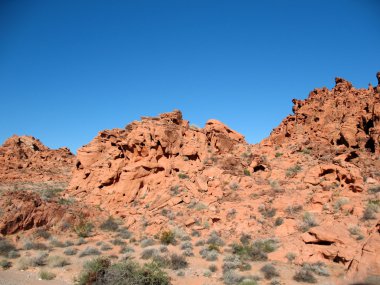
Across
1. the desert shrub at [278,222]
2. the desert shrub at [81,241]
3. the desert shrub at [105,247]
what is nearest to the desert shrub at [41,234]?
the desert shrub at [81,241]

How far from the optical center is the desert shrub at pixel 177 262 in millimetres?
13113

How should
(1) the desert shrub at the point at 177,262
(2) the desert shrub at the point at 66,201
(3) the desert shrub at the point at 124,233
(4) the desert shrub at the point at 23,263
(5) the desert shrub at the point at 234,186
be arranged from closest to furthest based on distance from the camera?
(4) the desert shrub at the point at 23,263, (1) the desert shrub at the point at 177,262, (3) the desert shrub at the point at 124,233, (5) the desert shrub at the point at 234,186, (2) the desert shrub at the point at 66,201

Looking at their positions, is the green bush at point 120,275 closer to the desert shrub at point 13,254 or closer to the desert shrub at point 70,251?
the desert shrub at point 70,251

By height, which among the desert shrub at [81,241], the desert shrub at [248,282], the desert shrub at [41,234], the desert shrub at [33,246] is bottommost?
the desert shrub at [248,282]

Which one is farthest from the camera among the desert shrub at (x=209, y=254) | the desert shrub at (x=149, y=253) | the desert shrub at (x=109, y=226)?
the desert shrub at (x=109, y=226)

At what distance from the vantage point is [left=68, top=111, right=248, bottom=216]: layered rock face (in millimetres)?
22594

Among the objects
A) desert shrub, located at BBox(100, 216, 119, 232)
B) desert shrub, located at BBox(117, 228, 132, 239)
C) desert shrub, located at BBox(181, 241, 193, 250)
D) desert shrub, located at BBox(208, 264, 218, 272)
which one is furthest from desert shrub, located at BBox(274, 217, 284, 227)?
desert shrub, located at BBox(100, 216, 119, 232)

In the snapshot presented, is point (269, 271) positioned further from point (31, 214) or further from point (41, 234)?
point (31, 214)

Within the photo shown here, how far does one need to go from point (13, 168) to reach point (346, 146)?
1446 inches

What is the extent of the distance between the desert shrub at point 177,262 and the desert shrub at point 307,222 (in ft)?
21.4

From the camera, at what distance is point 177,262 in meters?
13.4

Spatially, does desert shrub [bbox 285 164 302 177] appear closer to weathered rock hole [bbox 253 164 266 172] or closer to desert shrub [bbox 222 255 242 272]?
weathered rock hole [bbox 253 164 266 172]

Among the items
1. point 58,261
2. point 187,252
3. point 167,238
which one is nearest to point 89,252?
point 58,261

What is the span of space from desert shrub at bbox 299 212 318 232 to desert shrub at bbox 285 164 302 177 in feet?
18.0
